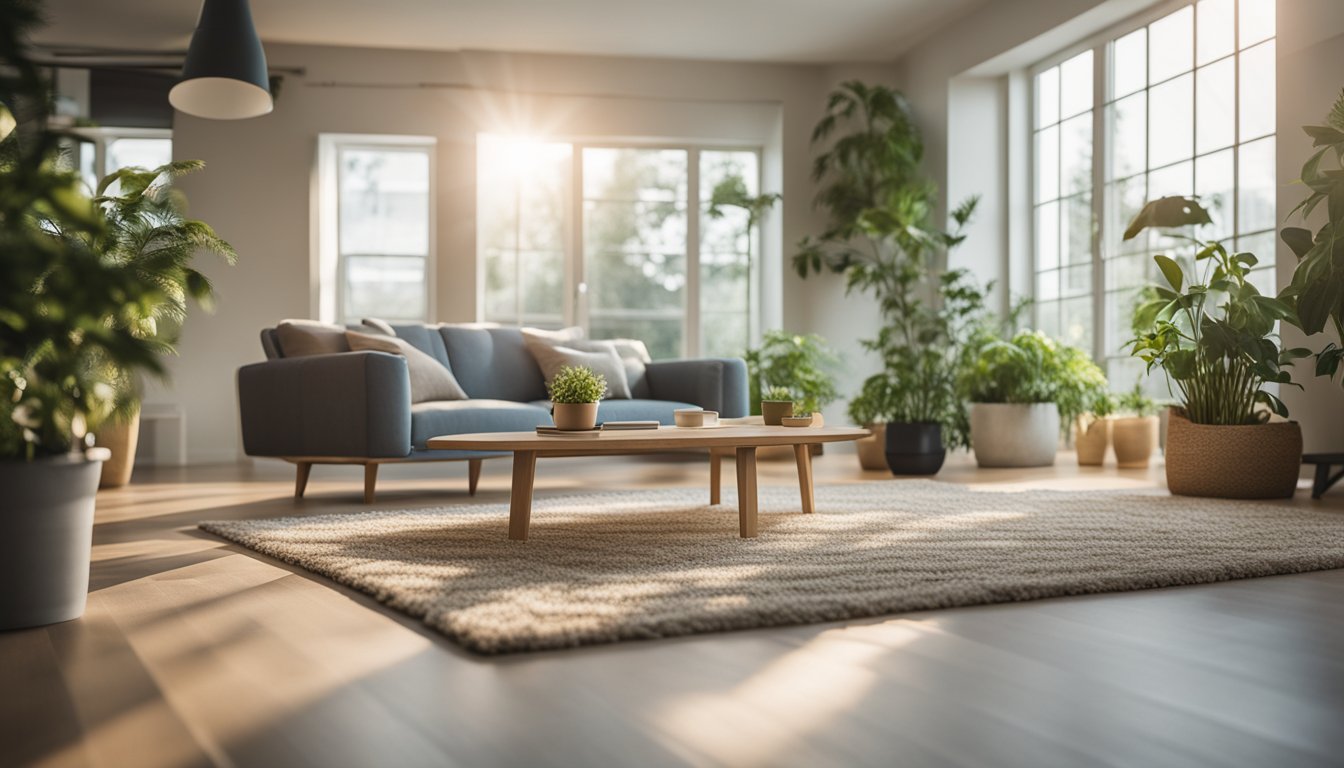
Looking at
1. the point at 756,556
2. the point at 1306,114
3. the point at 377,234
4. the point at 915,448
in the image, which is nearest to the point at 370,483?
the point at 756,556

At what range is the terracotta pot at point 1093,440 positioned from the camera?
5766 millimetres

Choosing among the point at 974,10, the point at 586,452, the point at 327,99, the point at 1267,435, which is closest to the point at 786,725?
the point at 586,452

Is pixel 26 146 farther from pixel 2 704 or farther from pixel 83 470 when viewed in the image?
pixel 2 704

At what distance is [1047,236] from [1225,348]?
107 inches

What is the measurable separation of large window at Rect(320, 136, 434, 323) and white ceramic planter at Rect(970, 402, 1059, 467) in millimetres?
3547

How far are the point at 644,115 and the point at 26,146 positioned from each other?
Result: 5.34 metres

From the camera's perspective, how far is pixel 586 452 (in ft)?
9.80

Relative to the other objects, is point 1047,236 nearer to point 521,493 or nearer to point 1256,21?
point 1256,21

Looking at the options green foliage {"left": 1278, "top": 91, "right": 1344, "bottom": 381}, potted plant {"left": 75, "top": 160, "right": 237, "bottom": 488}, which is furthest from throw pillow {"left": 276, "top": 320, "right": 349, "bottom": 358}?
green foliage {"left": 1278, "top": 91, "right": 1344, "bottom": 381}

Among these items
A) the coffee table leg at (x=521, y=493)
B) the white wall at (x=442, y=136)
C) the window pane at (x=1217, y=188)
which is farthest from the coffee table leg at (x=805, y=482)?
the white wall at (x=442, y=136)

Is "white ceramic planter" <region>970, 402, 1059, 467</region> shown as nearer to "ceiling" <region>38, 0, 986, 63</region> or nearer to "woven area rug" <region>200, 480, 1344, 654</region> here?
"woven area rug" <region>200, 480, 1344, 654</region>

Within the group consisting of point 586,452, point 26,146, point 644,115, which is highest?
point 644,115

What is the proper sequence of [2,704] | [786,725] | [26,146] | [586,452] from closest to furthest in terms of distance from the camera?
[786,725] < [2,704] < [26,146] < [586,452]

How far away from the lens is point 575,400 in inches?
125
